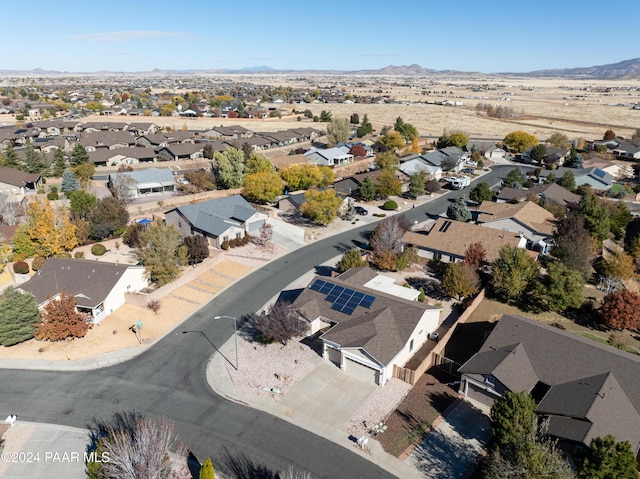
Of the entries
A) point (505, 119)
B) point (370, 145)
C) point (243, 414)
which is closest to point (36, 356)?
point (243, 414)

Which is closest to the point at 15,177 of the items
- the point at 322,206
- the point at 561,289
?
the point at 322,206

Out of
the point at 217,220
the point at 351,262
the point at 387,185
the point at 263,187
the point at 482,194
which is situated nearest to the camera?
the point at 351,262

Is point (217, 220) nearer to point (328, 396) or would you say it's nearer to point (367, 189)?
point (367, 189)

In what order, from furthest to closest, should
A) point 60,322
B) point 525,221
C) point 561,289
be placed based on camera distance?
point 525,221, point 561,289, point 60,322

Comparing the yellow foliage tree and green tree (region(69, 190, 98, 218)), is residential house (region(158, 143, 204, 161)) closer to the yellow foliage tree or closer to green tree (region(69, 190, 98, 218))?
green tree (region(69, 190, 98, 218))

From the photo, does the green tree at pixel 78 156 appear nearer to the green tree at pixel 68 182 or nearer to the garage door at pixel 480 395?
the green tree at pixel 68 182

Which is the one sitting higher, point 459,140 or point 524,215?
point 459,140

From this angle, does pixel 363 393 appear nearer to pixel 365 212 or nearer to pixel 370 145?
pixel 365 212

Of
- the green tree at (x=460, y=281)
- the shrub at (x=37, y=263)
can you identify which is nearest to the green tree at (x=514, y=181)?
the green tree at (x=460, y=281)
